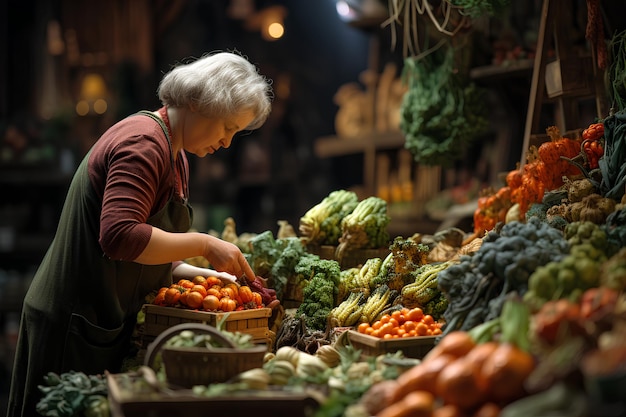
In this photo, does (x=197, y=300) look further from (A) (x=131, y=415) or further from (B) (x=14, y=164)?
(B) (x=14, y=164)

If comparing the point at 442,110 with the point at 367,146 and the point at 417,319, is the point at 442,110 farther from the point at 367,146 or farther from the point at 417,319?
the point at 417,319

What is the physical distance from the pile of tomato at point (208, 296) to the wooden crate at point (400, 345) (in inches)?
23.8

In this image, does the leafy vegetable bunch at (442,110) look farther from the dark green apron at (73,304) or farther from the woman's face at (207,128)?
the dark green apron at (73,304)

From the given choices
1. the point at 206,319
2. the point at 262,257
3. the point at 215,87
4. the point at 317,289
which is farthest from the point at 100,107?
the point at 206,319

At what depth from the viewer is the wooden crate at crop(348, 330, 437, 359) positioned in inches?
107

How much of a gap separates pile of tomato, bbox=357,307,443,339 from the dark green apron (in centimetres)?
92

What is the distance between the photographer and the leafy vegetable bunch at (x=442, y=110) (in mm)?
4930

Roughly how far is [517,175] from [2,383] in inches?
189

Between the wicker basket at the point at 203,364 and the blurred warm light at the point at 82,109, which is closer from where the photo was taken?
the wicker basket at the point at 203,364

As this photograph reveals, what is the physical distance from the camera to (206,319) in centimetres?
305

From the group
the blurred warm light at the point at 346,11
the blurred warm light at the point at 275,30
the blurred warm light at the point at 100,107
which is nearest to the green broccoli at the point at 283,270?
the blurred warm light at the point at 346,11

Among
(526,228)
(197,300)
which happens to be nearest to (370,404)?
(526,228)

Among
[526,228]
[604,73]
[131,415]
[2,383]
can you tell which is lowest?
[2,383]

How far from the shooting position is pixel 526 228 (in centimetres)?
247
